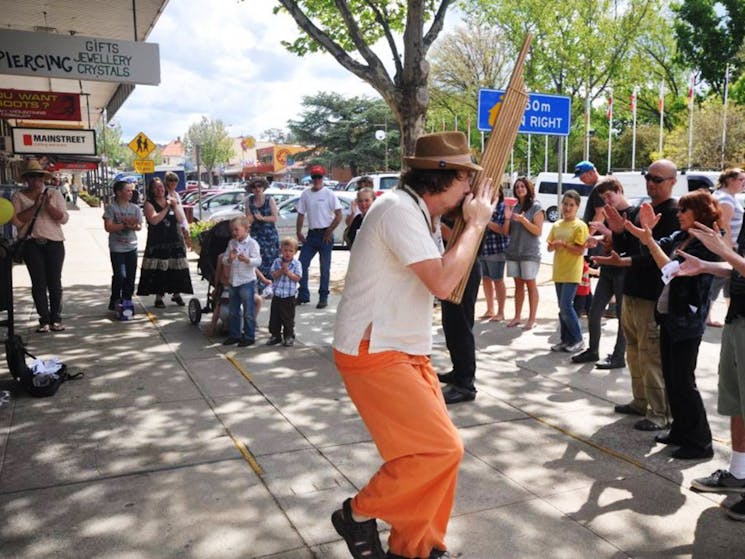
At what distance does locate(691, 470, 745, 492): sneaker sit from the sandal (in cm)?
196

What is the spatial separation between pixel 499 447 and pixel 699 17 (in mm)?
49819

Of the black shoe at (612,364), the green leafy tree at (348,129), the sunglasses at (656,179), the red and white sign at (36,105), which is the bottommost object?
the black shoe at (612,364)

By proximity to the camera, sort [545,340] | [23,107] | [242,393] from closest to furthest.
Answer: [242,393] < [545,340] < [23,107]

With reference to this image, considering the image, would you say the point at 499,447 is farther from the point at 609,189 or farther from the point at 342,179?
the point at 342,179

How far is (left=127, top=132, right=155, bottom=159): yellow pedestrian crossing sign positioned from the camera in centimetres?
1934

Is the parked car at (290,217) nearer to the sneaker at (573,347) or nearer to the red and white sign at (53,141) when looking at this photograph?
the red and white sign at (53,141)

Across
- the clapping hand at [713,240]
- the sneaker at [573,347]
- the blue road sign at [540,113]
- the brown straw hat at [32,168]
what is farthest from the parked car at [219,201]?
the clapping hand at [713,240]

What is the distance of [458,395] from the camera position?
5.44 m

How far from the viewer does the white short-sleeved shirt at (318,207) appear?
9945 millimetres

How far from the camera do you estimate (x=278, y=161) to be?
4391 cm

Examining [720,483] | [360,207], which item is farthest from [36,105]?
[720,483]

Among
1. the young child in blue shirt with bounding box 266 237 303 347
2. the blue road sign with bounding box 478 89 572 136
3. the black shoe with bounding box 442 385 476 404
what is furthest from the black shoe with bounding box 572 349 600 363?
the blue road sign with bounding box 478 89 572 136

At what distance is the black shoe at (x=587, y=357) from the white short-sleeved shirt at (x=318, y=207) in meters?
4.58

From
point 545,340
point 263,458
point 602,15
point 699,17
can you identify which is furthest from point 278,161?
point 263,458
